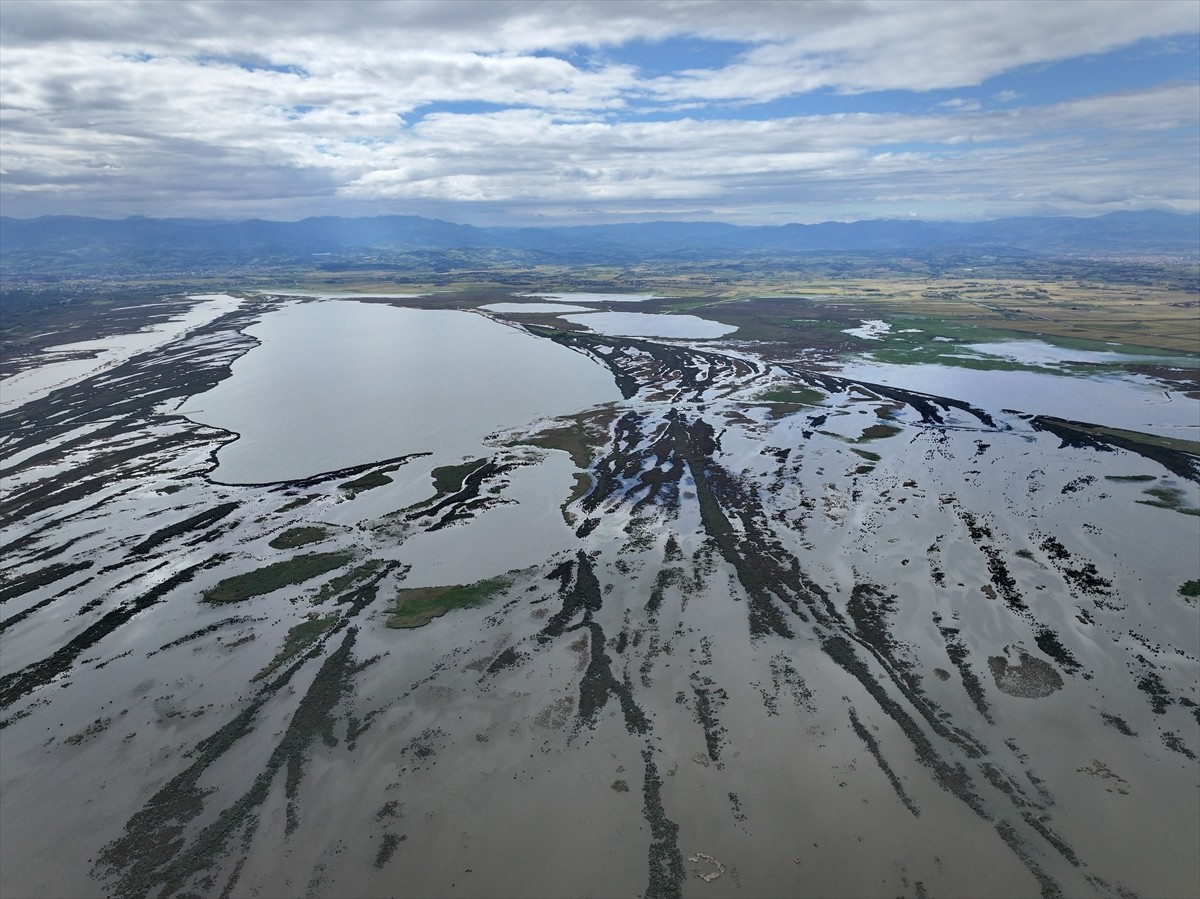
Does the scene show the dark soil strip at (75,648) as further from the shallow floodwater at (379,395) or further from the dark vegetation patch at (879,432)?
the dark vegetation patch at (879,432)

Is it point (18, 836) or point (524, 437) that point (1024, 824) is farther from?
point (524, 437)

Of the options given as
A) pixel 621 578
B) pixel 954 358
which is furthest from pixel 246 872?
pixel 954 358

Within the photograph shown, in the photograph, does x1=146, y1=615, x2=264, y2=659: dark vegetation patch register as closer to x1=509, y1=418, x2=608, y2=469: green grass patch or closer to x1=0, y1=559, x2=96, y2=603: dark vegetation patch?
x1=0, y1=559, x2=96, y2=603: dark vegetation patch

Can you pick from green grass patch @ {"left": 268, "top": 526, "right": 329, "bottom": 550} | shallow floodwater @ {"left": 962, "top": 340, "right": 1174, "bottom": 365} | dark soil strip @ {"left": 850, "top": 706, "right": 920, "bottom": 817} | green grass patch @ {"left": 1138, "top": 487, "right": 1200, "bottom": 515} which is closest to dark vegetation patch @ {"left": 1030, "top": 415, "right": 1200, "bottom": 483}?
green grass patch @ {"left": 1138, "top": 487, "right": 1200, "bottom": 515}

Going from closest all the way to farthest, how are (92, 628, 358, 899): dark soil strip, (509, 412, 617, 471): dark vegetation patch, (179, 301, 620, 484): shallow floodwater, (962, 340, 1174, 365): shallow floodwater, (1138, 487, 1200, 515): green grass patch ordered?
(92, 628, 358, 899): dark soil strip, (1138, 487, 1200, 515): green grass patch, (509, 412, 617, 471): dark vegetation patch, (179, 301, 620, 484): shallow floodwater, (962, 340, 1174, 365): shallow floodwater

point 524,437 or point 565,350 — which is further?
point 565,350

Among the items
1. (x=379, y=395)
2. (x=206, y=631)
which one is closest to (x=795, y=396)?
(x=379, y=395)

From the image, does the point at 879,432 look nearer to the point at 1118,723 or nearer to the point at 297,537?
the point at 1118,723
